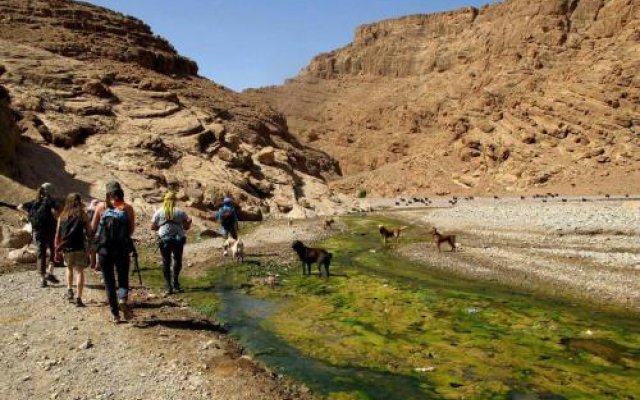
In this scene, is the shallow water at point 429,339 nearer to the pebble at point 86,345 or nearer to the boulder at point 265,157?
the pebble at point 86,345

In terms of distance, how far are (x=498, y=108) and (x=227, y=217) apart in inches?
3368

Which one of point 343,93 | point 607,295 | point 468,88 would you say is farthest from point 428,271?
point 343,93

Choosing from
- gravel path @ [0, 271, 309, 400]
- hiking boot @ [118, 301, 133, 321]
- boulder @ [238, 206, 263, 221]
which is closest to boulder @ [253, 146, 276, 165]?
boulder @ [238, 206, 263, 221]

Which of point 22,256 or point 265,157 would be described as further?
point 265,157

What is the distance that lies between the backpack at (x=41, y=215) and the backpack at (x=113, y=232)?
10.7 feet

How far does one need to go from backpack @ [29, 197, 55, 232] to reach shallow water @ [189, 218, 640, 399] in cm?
420

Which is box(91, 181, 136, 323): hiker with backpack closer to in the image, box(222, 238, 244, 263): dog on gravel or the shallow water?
the shallow water

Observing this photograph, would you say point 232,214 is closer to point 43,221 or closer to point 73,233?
point 43,221

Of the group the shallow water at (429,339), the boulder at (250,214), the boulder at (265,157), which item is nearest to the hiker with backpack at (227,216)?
the shallow water at (429,339)

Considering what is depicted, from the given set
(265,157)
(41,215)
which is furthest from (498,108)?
(41,215)

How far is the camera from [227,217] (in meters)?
17.9

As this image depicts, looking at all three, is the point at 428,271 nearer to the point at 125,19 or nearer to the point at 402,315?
the point at 402,315

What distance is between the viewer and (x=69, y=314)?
956 centimetres

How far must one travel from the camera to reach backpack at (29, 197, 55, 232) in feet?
36.9
